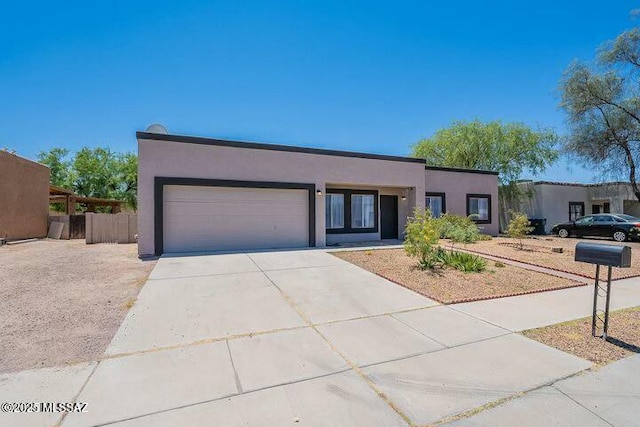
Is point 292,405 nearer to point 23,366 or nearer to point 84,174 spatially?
point 23,366

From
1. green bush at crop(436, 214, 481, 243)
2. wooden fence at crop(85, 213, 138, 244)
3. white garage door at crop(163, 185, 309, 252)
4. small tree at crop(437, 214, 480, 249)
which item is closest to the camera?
green bush at crop(436, 214, 481, 243)

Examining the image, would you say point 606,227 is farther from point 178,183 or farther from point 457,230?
point 178,183

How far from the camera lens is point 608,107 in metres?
16.2

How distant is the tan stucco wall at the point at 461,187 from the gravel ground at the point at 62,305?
1383cm

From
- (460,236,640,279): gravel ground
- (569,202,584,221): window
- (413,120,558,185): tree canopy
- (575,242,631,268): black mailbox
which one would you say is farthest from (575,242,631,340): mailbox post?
(569,202,584,221): window

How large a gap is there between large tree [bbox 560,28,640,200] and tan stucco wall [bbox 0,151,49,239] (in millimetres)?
29334

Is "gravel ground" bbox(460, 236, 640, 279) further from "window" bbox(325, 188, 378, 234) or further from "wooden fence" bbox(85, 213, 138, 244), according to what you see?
"wooden fence" bbox(85, 213, 138, 244)

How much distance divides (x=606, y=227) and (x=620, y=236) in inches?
28.0

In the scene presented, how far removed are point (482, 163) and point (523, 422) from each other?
22806 mm

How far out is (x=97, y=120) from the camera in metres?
18.8

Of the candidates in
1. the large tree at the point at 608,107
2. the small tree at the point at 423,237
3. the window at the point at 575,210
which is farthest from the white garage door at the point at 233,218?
the window at the point at 575,210

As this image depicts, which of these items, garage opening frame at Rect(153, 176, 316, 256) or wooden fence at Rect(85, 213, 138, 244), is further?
wooden fence at Rect(85, 213, 138, 244)

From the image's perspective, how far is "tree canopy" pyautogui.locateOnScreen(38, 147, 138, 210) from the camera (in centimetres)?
3188

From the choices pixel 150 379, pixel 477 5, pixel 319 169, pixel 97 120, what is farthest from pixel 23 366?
pixel 97 120
